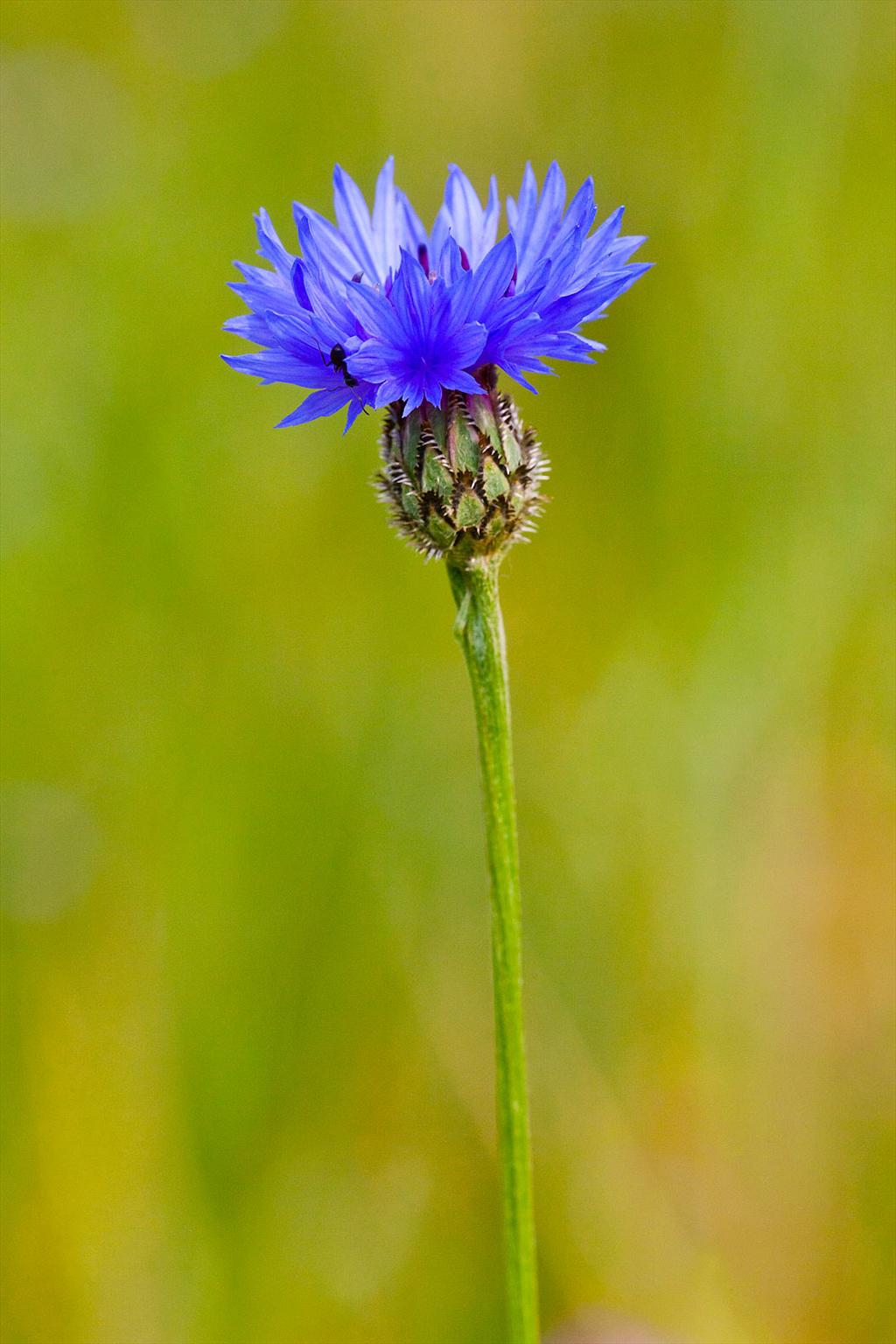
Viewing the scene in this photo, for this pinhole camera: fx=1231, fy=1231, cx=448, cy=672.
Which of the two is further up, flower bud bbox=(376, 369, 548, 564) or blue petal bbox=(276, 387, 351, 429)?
blue petal bbox=(276, 387, 351, 429)

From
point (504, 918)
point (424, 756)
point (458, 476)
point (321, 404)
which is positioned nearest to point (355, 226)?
point (321, 404)

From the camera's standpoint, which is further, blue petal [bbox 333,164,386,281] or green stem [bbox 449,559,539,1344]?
blue petal [bbox 333,164,386,281]

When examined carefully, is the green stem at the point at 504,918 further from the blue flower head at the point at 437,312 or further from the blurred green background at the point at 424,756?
the blurred green background at the point at 424,756

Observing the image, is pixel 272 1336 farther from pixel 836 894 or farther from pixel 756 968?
pixel 836 894

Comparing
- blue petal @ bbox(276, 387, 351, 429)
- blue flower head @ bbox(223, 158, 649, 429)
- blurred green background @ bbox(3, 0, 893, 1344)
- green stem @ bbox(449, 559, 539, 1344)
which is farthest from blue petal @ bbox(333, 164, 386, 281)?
blurred green background @ bbox(3, 0, 893, 1344)

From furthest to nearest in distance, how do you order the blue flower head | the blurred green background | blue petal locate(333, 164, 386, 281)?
the blurred green background, blue petal locate(333, 164, 386, 281), the blue flower head

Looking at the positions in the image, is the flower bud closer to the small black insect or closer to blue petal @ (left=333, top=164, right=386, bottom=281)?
the small black insect

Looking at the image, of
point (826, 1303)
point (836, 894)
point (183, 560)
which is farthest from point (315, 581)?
point (826, 1303)
